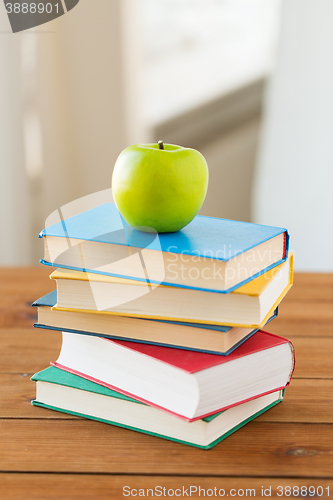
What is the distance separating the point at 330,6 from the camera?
1.80m

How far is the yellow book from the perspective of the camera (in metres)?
0.58

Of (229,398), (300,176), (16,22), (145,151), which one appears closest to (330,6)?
(300,176)

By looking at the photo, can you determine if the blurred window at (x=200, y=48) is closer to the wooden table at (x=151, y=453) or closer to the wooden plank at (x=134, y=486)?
the wooden table at (x=151, y=453)

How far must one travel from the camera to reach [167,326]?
0.61 meters

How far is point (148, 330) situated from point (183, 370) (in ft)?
0.28

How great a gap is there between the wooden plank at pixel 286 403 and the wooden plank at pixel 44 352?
0.03 meters

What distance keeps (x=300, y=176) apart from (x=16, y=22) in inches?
47.8

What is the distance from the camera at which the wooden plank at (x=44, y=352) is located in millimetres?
757

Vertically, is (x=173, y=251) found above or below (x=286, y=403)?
above
